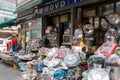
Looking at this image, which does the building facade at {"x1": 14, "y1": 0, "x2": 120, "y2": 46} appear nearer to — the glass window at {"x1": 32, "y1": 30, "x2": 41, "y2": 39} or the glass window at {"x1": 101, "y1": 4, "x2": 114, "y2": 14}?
the glass window at {"x1": 101, "y1": 4, "x2": 114, "y2": 14}

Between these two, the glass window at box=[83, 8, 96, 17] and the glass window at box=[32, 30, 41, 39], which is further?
the glass window at box=[32, 30, 41, 39]

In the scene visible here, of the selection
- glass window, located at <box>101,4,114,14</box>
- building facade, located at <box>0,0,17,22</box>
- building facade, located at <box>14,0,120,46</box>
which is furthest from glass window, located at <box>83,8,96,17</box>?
building facade, located at <box>0,0,17,22</box>

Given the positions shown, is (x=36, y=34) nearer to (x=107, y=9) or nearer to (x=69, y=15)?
(x=69, y=15)

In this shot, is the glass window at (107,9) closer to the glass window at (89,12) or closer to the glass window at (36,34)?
the glass window at (89,12)

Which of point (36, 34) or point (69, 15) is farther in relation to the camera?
point (36, 34)

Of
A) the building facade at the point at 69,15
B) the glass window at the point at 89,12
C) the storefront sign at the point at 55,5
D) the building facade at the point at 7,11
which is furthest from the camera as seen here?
the building facade at the point at 7,11

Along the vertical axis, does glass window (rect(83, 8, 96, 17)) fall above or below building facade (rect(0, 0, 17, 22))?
below

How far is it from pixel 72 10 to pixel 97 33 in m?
1.54

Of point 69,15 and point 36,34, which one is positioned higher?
point 69,15

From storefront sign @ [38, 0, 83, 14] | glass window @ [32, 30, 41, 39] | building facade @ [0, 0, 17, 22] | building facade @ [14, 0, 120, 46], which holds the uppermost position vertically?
building facade @ [0, 0, 17, 22]

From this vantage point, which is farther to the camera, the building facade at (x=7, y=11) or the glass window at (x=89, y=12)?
the building facade at (x=7, y=11)

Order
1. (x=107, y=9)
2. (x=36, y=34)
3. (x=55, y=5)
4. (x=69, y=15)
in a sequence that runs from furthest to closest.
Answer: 1. (x=36, y=34)
2. (x=69, y=15)
3. (x=55, y=5)
4. (x=107, y=9)

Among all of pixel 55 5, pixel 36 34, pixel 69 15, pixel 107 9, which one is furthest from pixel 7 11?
pixel 107 9

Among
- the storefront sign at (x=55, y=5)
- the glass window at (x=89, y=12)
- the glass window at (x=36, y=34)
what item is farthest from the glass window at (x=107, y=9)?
the glass window at (x=36, y=34)
